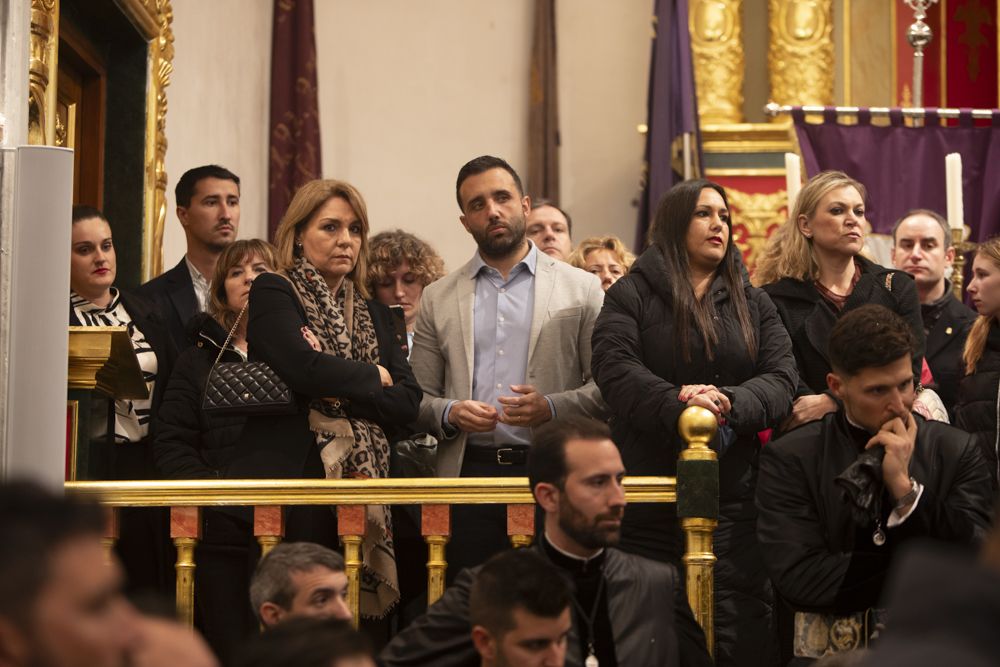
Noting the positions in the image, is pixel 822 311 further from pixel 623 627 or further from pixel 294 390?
pixel 294 390

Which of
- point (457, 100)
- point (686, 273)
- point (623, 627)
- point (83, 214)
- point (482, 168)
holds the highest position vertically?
point (457, 100)

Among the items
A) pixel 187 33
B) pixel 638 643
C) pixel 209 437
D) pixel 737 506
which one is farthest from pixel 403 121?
pixel 638 643

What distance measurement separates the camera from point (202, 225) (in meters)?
6.44

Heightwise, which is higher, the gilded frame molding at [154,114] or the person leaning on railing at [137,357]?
the gilded frame molding at [154,114]

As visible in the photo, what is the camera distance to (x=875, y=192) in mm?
8312

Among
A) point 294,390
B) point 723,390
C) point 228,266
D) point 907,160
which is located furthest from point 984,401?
point 907,160

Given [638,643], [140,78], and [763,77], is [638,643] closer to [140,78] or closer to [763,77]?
[140,78]

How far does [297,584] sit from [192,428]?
1482 mm

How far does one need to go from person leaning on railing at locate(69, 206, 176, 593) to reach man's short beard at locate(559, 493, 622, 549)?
1.57 m

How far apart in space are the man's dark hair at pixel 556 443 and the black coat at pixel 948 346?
2.17 meters

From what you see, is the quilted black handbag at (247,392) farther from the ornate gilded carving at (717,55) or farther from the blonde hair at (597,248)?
the ornate gilded carving at (717,55)

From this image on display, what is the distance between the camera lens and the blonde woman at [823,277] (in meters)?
5.33

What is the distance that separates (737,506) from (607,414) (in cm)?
59

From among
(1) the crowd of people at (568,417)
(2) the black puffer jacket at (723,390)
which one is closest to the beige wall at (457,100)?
(1) the crowd of people at (568,417)
